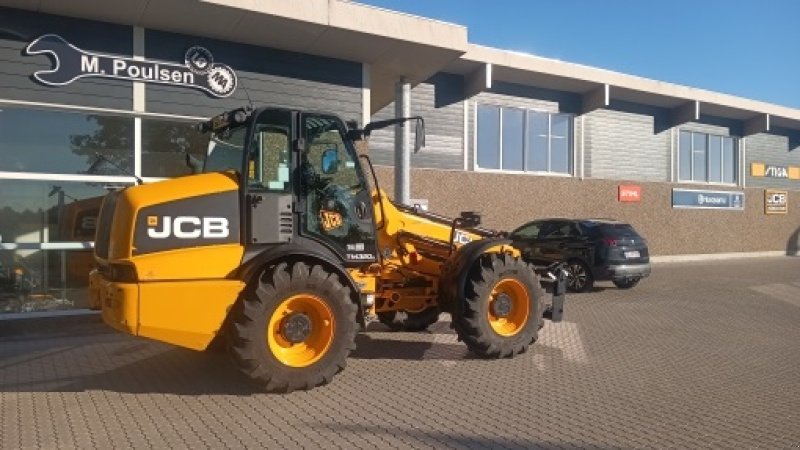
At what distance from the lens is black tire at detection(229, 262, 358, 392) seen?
17.9 feet

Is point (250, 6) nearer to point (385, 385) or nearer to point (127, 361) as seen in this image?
point (127, 361)

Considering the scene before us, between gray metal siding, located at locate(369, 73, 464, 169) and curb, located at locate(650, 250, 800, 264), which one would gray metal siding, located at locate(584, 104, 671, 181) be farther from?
gray metal siding, located at locate(369, 73, 464, 169)

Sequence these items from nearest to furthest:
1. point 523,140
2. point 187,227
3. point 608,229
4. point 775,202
Answer: point 187,227, point 608,229, point 523,140, point 775,202

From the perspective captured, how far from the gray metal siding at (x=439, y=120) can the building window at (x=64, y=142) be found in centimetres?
794

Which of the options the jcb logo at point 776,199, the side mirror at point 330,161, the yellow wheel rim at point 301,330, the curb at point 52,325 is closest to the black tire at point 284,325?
the yellow wheel rim at point 301,330

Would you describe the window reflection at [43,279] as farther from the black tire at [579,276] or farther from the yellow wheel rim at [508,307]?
the black tire at [579,276]

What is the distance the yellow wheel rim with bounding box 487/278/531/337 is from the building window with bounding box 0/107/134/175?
18.8 ft

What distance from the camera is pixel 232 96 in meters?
10.4

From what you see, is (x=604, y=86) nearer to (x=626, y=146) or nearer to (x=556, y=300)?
(x=626, y=146)

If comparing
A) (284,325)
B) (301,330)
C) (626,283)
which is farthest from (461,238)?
(626,283)

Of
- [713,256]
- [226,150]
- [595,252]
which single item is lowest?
[713,256]

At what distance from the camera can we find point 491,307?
23.5 ft

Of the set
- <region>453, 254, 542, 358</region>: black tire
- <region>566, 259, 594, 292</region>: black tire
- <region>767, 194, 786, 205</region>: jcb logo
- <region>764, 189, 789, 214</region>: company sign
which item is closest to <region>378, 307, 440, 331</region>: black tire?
<region>453, 254, 542, 358</region>: black tire

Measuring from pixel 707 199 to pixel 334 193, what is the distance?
21.2 meters
